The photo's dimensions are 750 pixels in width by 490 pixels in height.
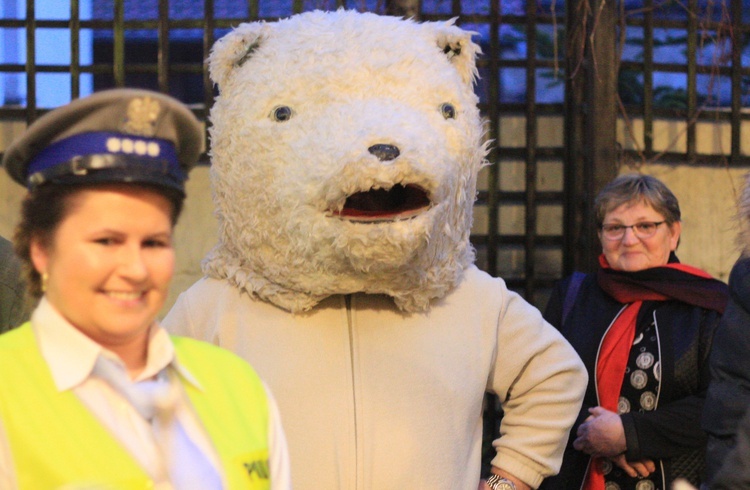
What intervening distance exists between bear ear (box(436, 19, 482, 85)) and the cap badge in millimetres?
1367

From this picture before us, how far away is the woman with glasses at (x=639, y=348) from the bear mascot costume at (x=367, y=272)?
21.8 inches

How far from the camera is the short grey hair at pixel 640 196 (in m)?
3.67

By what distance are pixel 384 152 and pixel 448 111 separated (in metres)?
0.42

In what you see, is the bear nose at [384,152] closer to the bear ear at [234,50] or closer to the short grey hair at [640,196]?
the bear ear at [234,50]

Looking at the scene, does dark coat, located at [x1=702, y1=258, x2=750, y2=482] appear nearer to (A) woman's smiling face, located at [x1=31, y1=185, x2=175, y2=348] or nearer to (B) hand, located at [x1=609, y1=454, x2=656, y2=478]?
(B) hand, located at [x1=609, y1=454, x2=656, y2=478]

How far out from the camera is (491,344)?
2.81m

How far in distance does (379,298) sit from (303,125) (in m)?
0.50

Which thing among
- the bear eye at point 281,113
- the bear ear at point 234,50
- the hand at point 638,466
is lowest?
the hand at point 638,466

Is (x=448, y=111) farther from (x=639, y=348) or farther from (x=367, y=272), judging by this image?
(x=639, y=348)

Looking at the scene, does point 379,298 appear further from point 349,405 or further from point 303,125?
point 303,125

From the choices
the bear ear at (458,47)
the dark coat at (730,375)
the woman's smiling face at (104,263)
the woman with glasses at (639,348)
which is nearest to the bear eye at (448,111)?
the bear ear at (458,47)

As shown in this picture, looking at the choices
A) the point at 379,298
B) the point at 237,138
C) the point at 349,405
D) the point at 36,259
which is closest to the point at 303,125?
the point at 237,138

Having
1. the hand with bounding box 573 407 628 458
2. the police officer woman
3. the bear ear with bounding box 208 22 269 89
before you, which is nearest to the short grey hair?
the hand with bounding box 573 407 628 458

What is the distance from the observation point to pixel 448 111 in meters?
2.79
